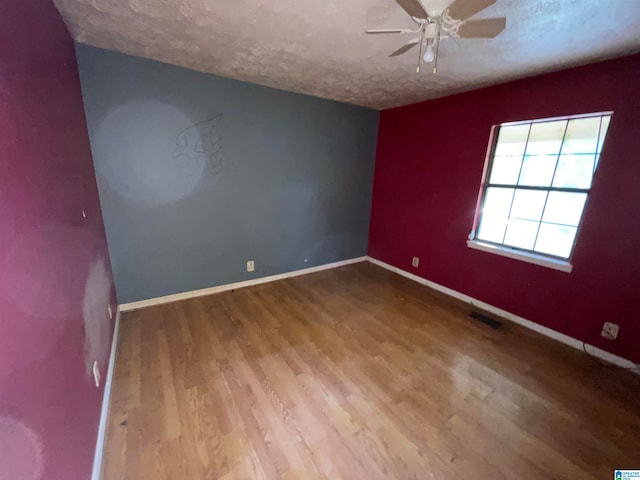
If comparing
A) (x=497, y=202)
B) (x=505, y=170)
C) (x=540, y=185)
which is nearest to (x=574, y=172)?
(x=540, y=185)

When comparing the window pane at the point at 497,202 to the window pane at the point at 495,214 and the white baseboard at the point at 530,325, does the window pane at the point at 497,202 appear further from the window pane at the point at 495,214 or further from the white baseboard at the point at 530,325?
the white baseboard at the point at 530,325

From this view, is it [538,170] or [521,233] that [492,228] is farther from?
[538,170]

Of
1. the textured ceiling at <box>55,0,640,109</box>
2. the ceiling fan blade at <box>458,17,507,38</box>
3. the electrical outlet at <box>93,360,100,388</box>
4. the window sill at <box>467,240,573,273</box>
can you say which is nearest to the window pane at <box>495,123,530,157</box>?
the textured ceiling at <box>55,0,640,109</box>

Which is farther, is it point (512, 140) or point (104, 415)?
point (512, 140)

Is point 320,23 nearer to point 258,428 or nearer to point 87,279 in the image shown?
point 87,279

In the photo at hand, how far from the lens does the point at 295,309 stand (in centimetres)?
280

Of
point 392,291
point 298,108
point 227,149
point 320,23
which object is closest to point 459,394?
point 392,291

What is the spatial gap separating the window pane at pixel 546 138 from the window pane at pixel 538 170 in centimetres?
5

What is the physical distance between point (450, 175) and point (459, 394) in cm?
238

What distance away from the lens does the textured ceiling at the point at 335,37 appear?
149 cm

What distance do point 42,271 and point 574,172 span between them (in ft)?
11.8

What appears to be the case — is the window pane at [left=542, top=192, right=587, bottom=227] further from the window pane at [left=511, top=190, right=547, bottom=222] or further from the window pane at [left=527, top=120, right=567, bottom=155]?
the window pane at [left=527, top=120, right=567, bottom=155]

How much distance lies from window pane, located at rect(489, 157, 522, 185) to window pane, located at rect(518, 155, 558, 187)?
0.18ft

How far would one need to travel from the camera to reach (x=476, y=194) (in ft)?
9.54
